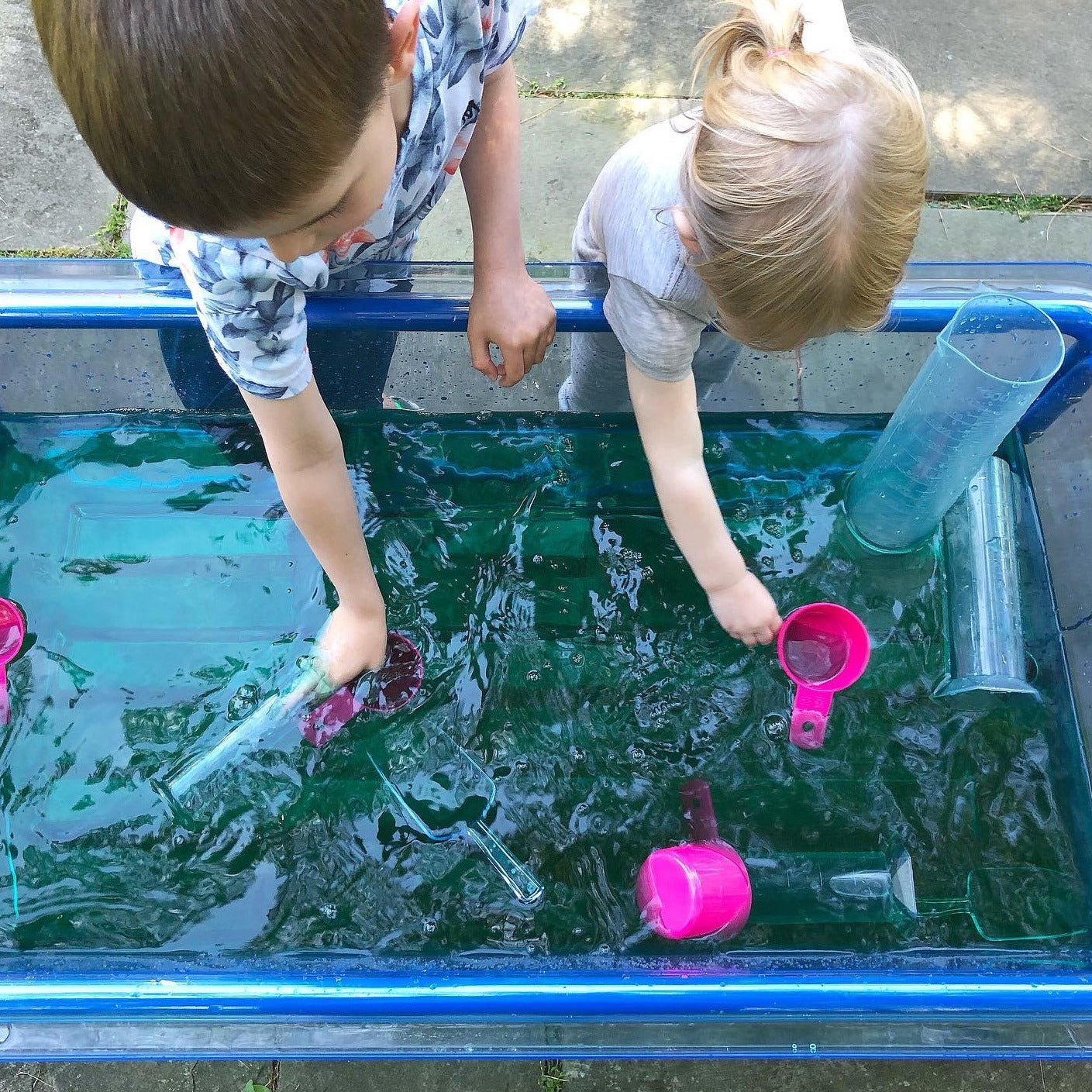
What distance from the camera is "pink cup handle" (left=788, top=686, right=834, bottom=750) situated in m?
1.29

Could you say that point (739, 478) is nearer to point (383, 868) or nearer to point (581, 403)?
point (581, 403)

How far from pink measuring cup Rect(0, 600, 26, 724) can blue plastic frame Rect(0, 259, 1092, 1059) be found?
340 millimetres

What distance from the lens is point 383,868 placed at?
4.23ft

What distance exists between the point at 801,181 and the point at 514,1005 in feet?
2.92

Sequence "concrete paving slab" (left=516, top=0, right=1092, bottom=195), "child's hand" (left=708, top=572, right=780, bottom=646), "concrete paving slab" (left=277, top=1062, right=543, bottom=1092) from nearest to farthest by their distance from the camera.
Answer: "child's hand" (left=708, top=572, right=780, bottom=646), "concrete paving slab" (left=277, top=1062, right=543, bottom=1092), "concrete paving slab" (left=516, top=0, right=1092, bottom=195)

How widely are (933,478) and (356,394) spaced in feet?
2.88

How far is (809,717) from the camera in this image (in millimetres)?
1321

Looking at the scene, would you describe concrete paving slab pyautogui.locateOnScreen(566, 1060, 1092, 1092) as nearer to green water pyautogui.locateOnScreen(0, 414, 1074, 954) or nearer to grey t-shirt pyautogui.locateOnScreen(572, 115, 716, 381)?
green water pyautogui.locateOnScreen(0, 414, 1074, 954)

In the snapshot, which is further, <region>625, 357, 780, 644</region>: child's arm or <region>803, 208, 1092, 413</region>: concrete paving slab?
<region>803, 208, 1092, 413</region>: concrete paving slab

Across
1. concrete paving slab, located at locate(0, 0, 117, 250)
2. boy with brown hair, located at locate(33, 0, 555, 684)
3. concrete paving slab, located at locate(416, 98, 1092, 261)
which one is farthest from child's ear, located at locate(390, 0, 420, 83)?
concrete paving slab, located at locate(0, 0, 117, 250)

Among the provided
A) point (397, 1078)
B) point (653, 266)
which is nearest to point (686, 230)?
point (653, 266)

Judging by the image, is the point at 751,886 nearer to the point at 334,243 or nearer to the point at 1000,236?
the point at 334,243

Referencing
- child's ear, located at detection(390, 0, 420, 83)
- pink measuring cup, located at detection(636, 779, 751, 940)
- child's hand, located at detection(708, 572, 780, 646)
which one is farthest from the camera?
child's hand, located at detection(708, 572, 780, 646)

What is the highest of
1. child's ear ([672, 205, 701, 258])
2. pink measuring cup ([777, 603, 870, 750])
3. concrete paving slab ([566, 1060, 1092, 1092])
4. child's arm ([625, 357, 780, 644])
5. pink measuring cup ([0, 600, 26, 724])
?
child's ear ([672, 205, 701, 258])
